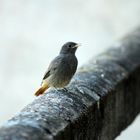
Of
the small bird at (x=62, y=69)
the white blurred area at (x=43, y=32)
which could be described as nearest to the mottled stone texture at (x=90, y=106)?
the small bird at (x=62, y=69)

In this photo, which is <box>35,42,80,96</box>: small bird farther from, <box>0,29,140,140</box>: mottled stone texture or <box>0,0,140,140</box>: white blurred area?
<box>0,0,140,140</box>: white blurred area

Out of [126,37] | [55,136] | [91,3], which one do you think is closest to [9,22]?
[91,3]

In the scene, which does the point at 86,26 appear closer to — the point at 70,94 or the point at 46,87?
the point at 46,87

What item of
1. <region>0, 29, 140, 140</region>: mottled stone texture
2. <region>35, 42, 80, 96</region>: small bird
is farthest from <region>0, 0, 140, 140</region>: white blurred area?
<region>35, 42, 80, 96</region>: small bird

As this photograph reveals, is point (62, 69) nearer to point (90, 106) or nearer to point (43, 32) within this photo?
point (90, 106)

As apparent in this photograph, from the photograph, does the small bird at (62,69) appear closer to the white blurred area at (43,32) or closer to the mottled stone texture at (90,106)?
the mottled stone texture at (90,106)

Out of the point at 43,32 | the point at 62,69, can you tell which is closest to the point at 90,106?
the point at 62,69
